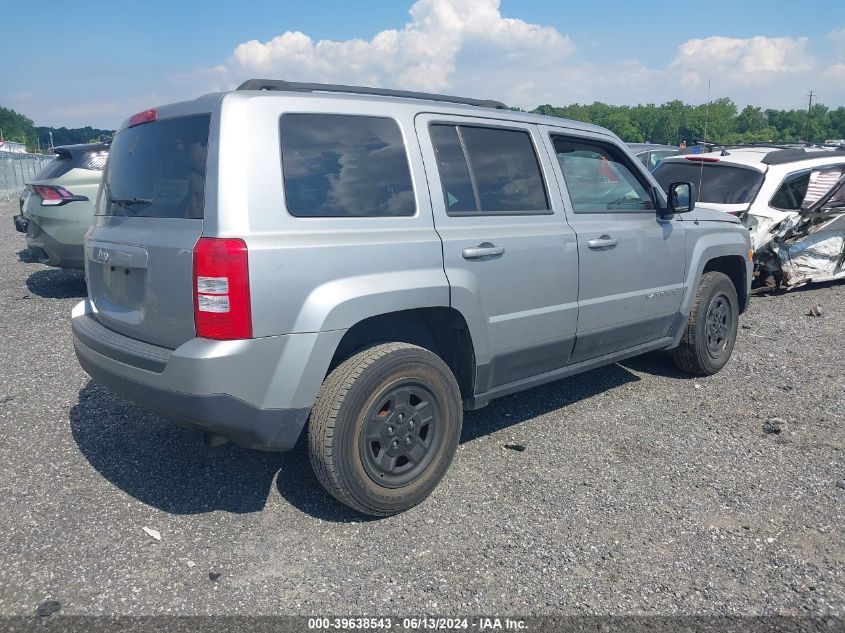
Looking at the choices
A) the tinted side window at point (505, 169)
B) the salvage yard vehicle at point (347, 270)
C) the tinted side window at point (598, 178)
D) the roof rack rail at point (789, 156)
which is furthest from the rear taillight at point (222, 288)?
the roof rack rail at point (789, 156)

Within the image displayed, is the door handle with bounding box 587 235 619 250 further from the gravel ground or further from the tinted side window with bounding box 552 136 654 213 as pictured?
the gravel ground

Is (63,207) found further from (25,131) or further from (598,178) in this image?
(25,131)

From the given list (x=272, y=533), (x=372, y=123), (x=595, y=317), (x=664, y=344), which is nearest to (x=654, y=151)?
(x=664, y=344)

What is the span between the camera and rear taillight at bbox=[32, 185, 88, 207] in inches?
316

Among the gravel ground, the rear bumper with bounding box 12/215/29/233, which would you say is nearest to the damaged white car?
the gravel ground

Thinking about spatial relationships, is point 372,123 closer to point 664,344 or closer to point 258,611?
point 258,611

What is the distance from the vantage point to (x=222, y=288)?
9.34ft

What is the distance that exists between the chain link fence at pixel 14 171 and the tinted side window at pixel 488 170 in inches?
1034

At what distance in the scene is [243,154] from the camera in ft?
9.73

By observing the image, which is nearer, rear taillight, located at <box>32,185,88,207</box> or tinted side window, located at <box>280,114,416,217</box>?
tinted side window, located at <box>280,114,416,217</box>

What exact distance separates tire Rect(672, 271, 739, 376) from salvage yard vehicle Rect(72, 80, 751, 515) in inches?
46.4

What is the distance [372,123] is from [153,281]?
1289 millimetres

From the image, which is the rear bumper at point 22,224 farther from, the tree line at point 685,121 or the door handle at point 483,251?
the tree line at point 685,121

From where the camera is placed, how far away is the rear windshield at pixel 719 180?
7.98 meters
